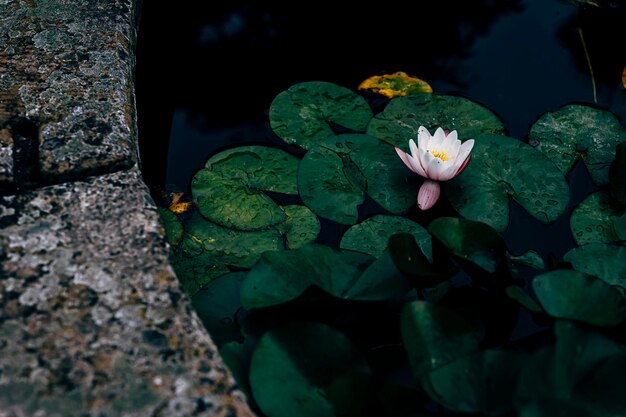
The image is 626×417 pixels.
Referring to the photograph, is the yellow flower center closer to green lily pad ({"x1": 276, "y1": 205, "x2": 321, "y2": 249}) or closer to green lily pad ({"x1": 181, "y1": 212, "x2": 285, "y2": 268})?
green lily pad ({"x1": 276, "y1": 205, "x2": 321, "y2": 249})

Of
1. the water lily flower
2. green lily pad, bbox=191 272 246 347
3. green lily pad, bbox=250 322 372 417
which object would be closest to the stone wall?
green lily pad, bbox=250 322 372 417

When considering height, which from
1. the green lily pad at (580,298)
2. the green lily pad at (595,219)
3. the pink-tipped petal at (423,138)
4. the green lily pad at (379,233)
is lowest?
the green lily pad at (379,233)

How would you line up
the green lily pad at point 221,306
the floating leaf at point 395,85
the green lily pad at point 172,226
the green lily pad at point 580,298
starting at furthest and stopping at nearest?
the floating leaf at point 395,85 < the green lily pad at point 172,226 < the green lily pad at point 221,306 < the green lily pad at point 580,298

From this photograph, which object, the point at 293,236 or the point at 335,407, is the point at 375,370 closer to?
the point at 335,407

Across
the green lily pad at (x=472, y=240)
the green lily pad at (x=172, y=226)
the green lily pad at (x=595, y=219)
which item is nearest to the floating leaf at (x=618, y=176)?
the green lily pad at (x=595, y=219)

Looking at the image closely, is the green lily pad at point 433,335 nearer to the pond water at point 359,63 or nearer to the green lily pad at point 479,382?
the green lily pad at point 479,382

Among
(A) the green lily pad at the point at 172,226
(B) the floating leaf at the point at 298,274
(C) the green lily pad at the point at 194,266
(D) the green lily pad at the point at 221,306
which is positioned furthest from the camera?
(A) the green lily pad at the point at 172,226

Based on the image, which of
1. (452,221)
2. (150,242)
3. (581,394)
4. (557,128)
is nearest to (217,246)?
(150,242)
